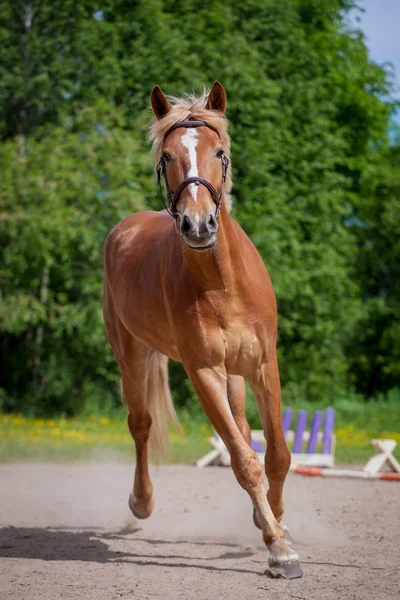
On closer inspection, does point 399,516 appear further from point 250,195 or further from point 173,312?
point 250,195

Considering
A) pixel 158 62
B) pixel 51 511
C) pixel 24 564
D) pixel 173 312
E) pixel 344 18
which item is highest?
→ pixel 344 18

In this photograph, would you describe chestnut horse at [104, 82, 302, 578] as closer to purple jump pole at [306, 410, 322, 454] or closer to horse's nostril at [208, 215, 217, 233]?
horse's nostril at [208, 215, 217, 233]

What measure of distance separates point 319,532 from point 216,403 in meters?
1.98

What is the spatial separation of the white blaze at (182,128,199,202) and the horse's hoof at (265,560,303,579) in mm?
2123

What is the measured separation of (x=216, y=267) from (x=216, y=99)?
3.53ft

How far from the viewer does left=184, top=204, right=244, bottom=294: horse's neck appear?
5.23 meters

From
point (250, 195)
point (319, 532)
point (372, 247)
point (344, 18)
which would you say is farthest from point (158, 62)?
point (319, 532)

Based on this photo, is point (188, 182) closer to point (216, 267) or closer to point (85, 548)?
point (216, 267)

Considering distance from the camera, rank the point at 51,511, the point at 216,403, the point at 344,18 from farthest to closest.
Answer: the point at 344,18
the point at 51,511
the point at 216,403

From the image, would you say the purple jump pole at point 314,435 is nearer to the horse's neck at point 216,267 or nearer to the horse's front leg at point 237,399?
the horse's front leg at point 237,399

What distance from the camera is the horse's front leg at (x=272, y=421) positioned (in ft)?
17.5

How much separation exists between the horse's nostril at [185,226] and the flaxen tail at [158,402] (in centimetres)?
275

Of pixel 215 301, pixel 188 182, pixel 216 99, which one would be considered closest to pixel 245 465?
pixel 215 301

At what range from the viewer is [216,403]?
5094 mm
